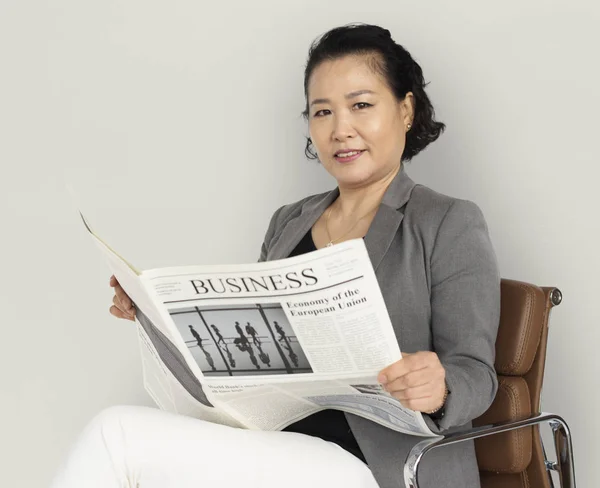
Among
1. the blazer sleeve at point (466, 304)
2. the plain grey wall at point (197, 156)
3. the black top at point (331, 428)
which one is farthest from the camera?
the plain grey wall at point (197, 156)

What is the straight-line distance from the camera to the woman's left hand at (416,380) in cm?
146

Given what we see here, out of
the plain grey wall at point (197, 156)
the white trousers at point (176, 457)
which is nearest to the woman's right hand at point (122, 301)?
the white trousers at point (176, 457)

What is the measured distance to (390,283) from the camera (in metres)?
1.88

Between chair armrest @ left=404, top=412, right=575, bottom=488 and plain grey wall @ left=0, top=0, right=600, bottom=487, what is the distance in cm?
35

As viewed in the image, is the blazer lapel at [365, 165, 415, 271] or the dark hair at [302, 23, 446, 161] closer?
the blazer lapel at [365, 165, 415, 271]

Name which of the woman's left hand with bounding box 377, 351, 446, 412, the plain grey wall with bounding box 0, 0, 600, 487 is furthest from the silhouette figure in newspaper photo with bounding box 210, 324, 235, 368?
the plain grey wall with bounding box 0, 0, 600, 487

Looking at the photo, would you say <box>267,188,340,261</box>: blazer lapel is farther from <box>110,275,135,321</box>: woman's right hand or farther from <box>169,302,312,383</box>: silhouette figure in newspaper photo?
<box>169,302,312,383</box>: silhouette figure in newspaper photo

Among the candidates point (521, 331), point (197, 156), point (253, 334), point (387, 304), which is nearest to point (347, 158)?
point (387, 304)

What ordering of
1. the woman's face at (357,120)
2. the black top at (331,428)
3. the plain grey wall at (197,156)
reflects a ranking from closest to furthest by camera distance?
1. the black top at (331,428)
2. the woman's face at (357,120)
3. the plain grey wall at (197,156)

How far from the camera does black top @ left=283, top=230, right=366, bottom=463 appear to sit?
1.84 metres

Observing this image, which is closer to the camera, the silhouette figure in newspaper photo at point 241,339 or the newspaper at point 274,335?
the newspaper at point 274,335

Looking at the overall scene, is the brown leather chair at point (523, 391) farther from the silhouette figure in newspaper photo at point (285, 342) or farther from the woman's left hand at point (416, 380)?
the silhouette figure in newspaper photo at point (285, 342)

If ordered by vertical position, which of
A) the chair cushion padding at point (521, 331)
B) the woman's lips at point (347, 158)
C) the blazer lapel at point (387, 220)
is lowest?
the chair cushion padding at point (521, 331)

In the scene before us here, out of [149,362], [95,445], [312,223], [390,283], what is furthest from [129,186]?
[95,445]
